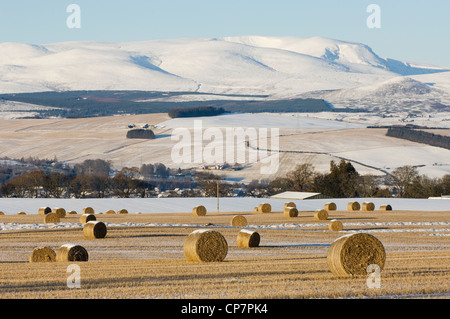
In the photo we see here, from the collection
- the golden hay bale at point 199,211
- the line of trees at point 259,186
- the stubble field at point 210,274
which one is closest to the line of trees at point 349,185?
the line of trees at point 259,186

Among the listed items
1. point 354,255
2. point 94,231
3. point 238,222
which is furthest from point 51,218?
point 354,255

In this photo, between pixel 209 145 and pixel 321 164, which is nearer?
pixel 321 164

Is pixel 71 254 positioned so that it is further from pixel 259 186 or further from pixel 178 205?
pixel 259 186

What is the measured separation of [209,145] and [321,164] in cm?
3076

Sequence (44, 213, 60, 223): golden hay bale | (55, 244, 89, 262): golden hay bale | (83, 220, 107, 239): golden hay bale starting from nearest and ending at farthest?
(55, 244, 89, 262): golden hay bale → (83, 220, 107, 239): golden hay bale → (44, 213, 60, 223): golden hay bale

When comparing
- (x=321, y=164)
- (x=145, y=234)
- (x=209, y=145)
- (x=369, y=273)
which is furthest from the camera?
(x=209, y=145)

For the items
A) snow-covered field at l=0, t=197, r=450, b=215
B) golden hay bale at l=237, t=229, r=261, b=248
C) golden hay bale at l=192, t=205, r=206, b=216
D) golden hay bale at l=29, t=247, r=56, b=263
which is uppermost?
golden hay bale at l=29, t=247, r=56, b=263

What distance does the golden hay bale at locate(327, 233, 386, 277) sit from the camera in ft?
52.4

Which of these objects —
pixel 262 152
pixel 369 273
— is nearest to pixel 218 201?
pixel 369 273

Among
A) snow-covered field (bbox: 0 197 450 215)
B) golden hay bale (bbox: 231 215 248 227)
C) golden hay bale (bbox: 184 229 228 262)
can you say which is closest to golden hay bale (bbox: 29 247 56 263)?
golden hay bale (bbox: 184 229 228 262)

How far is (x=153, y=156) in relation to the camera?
481 feet

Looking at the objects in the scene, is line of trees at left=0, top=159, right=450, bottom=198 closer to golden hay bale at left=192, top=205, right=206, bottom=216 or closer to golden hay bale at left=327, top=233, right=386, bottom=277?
golden hay bale at left=192, top=205, right=206, bottom=216

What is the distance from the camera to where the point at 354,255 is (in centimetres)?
1603
